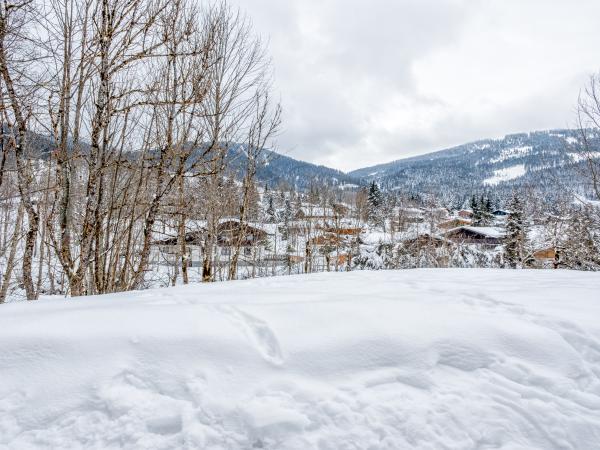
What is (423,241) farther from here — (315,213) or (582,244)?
(582,244)

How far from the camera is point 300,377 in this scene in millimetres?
1691

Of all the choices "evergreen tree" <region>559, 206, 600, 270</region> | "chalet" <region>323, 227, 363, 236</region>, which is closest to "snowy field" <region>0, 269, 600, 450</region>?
"chalet" <region>323, 227, 363, 236</region>

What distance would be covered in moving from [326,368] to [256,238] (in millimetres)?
13825

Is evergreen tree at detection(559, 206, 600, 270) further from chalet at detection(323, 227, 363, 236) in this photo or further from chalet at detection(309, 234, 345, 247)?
chalet at detection(309, 234, 345, 247)

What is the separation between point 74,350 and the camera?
1753 mm

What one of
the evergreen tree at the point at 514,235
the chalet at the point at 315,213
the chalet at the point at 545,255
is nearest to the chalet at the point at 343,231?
the chalet at the point at 315,213

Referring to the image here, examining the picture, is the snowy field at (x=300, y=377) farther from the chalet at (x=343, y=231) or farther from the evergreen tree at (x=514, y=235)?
the evergreen tree at (x=514, y=235)

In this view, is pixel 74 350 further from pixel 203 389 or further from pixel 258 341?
pixel 258 341

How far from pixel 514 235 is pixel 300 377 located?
23874mm

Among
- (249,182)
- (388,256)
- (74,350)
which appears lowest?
(388,256)

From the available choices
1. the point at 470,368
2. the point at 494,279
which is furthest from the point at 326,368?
the point at 494,279

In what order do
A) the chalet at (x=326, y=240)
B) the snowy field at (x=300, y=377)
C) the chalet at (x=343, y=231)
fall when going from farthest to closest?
the chalet at (x=326, y=240), the chalet at (x=343, y=231), the snowy field at (x=300, y=377)

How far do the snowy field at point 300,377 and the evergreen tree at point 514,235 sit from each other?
821 inches

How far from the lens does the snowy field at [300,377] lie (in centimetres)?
145
